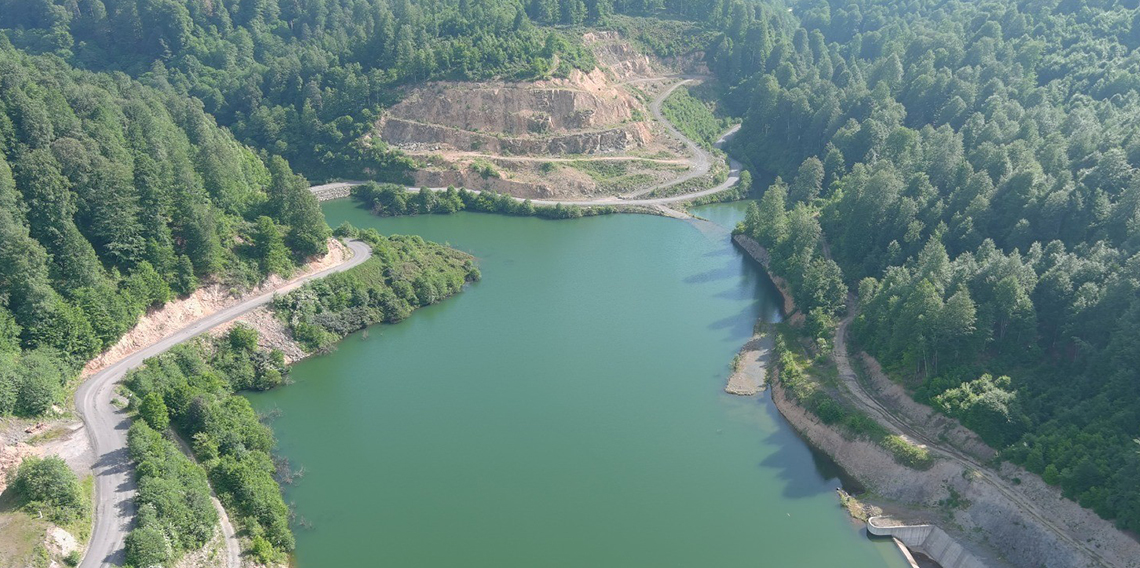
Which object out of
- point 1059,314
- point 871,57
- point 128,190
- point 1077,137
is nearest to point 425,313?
point 128,190

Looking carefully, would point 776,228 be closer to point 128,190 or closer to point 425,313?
point 425,313

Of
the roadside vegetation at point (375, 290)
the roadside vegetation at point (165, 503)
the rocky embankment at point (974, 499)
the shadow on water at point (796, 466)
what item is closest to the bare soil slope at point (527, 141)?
the roadside vegetation at point (375, 290)

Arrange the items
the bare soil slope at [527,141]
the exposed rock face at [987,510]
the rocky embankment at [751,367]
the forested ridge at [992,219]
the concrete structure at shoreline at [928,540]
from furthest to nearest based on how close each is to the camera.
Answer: the bare soil slope at [527,141]
the rocky embankment at [751,367]
the forested ridge at [992,219]
the concrete structure at shoreline at [928,540]
the exposed rock face at [987,510]

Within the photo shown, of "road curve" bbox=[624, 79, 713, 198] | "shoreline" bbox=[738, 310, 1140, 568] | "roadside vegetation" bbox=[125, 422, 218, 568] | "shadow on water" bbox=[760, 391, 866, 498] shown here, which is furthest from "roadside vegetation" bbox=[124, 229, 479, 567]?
"road curve" bbox=[624, 79, 713, 198]

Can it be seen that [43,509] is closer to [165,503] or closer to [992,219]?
[165,503]

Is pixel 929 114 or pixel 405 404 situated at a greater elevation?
pixel 929 114

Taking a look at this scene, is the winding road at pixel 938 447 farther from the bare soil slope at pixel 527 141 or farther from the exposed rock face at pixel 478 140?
the exposed rock face at pixel 478 140

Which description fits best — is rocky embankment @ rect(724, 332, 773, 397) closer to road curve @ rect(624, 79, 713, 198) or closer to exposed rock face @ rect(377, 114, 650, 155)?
road curve @ rect(624, 79, 713, 198)

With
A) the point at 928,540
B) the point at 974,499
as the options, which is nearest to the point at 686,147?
the point at 974,499
